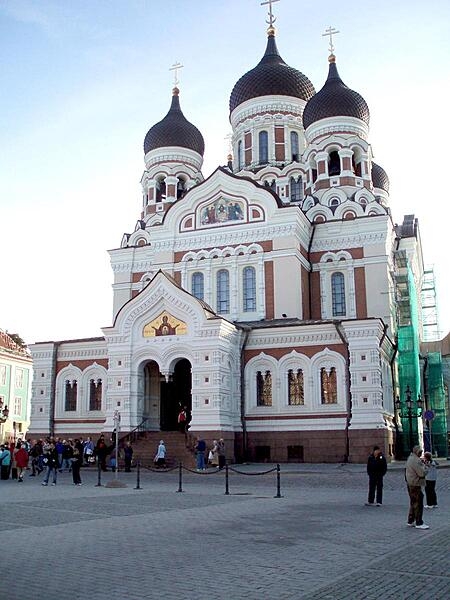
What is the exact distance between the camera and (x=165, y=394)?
1282 inches

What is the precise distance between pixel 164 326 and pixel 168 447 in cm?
532

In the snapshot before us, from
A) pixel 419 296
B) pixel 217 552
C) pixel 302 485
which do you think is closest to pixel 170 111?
pixel 419 296

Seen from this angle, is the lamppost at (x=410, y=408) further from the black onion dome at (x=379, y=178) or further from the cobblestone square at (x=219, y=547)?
the black onion dome at (x=379, y=178)

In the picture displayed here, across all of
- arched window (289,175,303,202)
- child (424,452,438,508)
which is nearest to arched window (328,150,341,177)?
arched window (289,175,303,202)

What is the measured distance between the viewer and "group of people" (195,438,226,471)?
2547cm

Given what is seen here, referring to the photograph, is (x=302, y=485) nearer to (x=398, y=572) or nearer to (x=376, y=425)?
(x=376, y=425)

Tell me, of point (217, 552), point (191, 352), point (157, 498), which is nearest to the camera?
point (217, 552)

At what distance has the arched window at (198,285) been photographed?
119 ft

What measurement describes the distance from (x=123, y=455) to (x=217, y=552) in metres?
19.3

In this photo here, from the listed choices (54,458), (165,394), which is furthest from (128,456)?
(165,394)

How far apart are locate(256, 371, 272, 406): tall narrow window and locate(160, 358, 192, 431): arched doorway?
3.79 meters

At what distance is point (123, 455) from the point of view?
27844 millimetres

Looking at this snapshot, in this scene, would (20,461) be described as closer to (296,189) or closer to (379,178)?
(296,189)

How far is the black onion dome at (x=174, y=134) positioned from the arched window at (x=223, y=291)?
12422 millimetres
